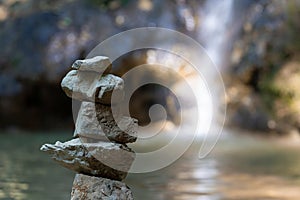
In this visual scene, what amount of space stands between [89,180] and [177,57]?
833 cm

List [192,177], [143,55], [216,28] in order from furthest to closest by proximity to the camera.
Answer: [216,28], [143,55], [192,177]

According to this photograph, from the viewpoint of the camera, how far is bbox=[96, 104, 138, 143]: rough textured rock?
2672mm

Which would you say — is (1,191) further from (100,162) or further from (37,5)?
(37,5)

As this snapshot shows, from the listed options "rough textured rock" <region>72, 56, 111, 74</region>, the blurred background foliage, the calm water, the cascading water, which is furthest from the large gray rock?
the cascading water

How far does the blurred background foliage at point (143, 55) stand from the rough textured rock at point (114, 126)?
790 centimetres

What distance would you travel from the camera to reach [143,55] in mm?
10906

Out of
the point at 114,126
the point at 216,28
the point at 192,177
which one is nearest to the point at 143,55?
the point at 216,28

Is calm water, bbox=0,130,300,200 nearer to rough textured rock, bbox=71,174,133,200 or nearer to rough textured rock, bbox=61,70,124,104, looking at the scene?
rough textured rock, bbox=71,174,133,200

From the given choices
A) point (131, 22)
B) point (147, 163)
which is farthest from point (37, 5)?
point (147, 163)

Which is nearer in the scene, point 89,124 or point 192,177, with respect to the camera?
point 89,124

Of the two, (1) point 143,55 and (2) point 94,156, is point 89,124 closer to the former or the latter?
(2) point 94,156

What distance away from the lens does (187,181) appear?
4918 millimetres

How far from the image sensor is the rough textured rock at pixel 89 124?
266 cm

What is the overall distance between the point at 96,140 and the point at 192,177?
2.68 metres
